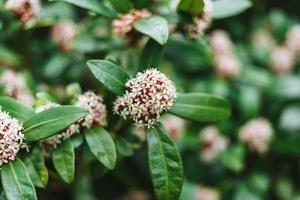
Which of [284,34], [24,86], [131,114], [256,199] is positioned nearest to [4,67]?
[24,86]

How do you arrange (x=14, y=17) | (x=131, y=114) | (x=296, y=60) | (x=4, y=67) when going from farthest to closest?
1. (x=296, y=60)
2. (x=4, y=67)
3. (x=14, y=17)
4. (x=131, y=114)

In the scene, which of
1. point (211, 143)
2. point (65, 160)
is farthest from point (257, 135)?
point (65, 160)

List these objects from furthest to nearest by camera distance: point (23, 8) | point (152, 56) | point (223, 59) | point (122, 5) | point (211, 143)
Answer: point (223, 59), point (211, 143), point (23, 8), point (122, 5), point (152, 56)

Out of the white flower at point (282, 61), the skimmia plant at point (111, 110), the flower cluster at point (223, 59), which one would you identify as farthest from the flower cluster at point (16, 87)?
the white flower at point (282, 61)

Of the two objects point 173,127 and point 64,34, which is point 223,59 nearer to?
point 173,127

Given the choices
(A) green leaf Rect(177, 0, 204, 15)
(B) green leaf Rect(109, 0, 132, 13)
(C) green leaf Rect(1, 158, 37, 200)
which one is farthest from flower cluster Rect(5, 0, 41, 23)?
(C) green leaf Rect(1, 158, 37, 200)

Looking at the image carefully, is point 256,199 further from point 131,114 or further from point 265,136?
point 131,114
